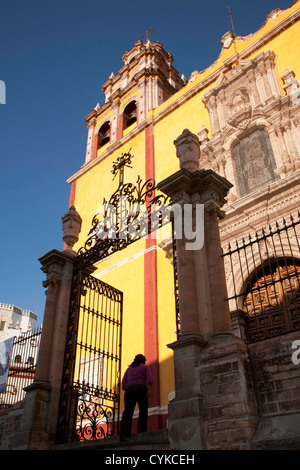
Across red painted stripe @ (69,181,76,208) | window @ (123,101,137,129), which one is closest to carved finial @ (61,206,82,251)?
red painted stripe @ (69,181,76,208)

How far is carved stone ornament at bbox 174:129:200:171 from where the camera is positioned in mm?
7387

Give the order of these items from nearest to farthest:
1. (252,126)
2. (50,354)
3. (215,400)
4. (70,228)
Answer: (215,400), (50,354), (70,228), (252,126)

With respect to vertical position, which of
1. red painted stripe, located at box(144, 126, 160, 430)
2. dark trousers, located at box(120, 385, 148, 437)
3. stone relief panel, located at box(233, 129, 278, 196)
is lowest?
dark trousers, located at box(120, 385, 148, 437)

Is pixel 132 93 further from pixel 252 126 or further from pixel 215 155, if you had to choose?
pixel 252 126

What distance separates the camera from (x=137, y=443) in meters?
5.34

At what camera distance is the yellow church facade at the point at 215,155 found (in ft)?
33.9

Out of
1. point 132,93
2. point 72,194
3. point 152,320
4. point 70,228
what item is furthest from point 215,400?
point 132,93

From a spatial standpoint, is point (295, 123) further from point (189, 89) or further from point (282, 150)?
point (189, 89)

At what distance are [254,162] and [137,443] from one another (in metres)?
8.17

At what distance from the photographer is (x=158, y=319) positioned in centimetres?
1136

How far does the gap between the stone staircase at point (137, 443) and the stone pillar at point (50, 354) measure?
1020 millimetres

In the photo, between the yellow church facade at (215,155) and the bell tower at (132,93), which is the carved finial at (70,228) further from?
the bell tower at (132,93)

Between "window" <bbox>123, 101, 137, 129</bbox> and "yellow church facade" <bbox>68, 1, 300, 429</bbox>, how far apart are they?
1122mm

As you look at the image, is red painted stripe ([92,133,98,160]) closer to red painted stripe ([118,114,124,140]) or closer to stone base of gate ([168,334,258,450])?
red painted stripe ([118,114,124,140])
